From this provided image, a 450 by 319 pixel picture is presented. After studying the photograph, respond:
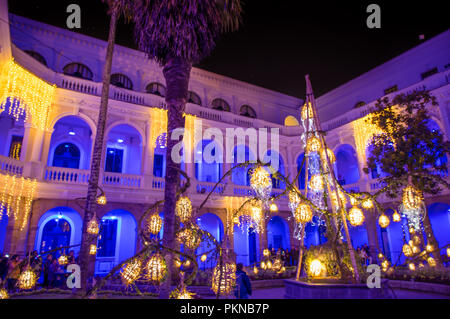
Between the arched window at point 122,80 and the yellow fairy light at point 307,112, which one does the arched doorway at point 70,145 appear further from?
the yellow fairy light at point 307,112

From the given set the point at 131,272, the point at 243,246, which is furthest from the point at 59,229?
the point at 131,272

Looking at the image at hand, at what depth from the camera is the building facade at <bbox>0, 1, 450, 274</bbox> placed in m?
14.1

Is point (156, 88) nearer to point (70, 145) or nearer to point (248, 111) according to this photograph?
point (70, 145)

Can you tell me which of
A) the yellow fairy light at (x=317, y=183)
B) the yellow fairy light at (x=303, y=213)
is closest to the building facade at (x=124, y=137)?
the yellow fairy light at (x=317, y=183)

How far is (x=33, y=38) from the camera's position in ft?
59.0

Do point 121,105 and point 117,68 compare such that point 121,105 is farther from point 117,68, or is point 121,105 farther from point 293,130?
point 293,130

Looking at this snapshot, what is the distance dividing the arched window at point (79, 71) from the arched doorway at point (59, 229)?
9.24 metres

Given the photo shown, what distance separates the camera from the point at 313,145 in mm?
9070

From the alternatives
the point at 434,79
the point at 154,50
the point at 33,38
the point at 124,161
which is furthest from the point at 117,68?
the point at 434,79

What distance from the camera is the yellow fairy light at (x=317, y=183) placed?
28.7 feet

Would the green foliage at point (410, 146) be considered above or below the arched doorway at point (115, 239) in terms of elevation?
above

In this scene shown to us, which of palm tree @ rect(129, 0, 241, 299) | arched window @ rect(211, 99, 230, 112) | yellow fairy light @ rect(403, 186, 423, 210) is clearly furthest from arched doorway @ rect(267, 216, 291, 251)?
palm tree @ rect(129, 0, 241, 299)

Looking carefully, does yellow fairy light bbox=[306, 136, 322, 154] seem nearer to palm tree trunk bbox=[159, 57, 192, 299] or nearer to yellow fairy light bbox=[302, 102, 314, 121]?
yellow fairy light bbox=[302, 102, 314, 121]

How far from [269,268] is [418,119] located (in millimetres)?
10352
